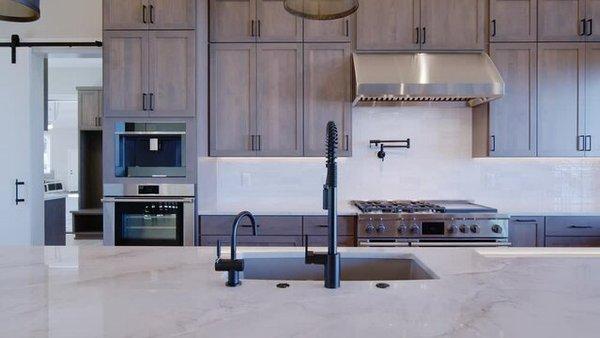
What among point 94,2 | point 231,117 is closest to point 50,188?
point 94,2

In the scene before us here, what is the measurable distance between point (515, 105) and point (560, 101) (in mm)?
376

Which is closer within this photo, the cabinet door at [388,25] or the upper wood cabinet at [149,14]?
the upper wood cabinet at [149,14]

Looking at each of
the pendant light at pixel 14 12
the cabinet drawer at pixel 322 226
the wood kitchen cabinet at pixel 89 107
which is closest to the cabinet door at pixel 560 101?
the cabinet drawer at pixel 322 226

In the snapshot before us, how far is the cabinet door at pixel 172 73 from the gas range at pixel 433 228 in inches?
63.8

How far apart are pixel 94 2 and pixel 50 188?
4.07 m

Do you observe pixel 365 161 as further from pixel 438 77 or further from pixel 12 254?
pixel 12 254

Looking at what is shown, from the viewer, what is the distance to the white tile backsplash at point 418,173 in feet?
12.7

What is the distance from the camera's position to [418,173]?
391 centimetres

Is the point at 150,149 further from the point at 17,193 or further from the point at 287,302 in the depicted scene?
the point at 287,302

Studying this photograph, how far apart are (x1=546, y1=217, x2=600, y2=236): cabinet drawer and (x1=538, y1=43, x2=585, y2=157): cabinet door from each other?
1.90ft

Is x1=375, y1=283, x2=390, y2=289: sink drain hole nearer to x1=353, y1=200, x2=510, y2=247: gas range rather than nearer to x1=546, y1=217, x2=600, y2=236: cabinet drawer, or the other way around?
x1=353, y1=200, x2=510, y2=247: gas range

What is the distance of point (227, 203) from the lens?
3873 mm

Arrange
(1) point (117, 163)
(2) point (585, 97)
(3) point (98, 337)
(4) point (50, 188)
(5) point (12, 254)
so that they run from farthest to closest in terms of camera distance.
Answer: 1. (4) point (50, 188)
2. (2) point (585, 97)
3. (1) point (117, 163)
4. (5) point (12, 254)
5. (3) point (98, 337)

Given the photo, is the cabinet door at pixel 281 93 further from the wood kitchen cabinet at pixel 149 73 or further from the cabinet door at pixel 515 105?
the cabinet door at pixel 515 105
